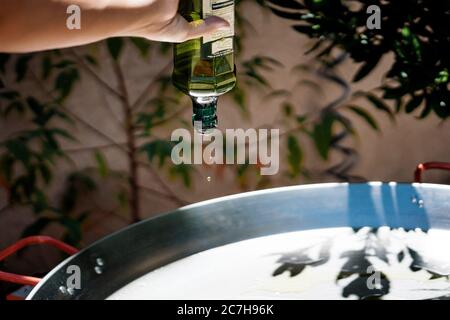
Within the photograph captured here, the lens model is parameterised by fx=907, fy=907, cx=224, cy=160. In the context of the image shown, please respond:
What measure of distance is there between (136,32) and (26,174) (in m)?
1.65

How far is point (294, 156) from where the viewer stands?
3.19m

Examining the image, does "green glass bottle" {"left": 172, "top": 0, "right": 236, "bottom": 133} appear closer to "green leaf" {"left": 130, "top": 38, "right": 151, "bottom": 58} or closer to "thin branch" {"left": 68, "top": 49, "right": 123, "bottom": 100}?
"green leaf" {"left": 130, "top": 38, "right": 151, "bottom": 58}

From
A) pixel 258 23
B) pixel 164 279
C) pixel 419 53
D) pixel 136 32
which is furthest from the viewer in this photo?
pixel 258 23

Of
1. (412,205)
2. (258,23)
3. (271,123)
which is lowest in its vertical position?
(412,205)

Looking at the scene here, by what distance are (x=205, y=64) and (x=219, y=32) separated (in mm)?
196

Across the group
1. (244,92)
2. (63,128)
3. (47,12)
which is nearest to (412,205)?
(47,12)

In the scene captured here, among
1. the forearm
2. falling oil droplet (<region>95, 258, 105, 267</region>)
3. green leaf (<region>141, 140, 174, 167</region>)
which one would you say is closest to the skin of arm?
the forearm

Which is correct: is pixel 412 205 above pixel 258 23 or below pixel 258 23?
below

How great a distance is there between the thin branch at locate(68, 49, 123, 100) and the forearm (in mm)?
1574

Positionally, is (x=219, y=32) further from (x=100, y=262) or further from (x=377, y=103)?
(x=377, y=103)

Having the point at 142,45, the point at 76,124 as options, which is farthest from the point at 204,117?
the point at 76,124
